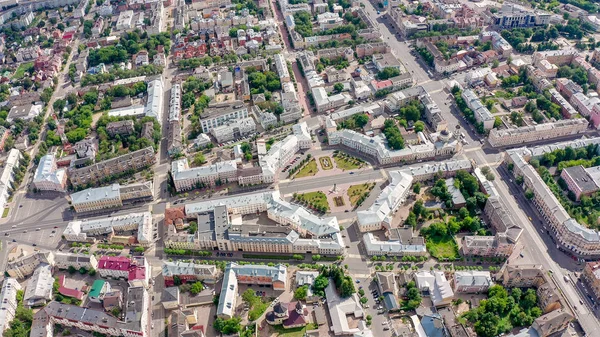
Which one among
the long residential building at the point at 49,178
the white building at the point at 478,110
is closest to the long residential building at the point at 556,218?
the white building at the point at 478,110

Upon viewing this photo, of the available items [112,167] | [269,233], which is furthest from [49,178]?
[269,233]

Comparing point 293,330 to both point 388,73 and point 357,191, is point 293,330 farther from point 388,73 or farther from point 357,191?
point 388,73

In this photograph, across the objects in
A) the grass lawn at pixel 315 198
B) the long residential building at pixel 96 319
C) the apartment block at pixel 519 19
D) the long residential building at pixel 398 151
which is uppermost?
the apartment block at pixel 519 19

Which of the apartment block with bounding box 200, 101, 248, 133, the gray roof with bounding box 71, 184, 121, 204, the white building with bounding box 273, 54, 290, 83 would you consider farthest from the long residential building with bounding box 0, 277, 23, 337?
the white building with bounding box 273, 54, 290, 83

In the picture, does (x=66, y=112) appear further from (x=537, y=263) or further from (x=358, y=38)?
(x=537, y=263)

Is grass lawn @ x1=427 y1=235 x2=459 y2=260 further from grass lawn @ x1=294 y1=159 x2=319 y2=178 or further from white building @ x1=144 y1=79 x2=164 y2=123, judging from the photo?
white building @ x1=144 y1=79 x2=164 y2=123

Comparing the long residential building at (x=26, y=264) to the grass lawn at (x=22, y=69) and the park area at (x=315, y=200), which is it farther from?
the grass lawn at (x=22, y=69)

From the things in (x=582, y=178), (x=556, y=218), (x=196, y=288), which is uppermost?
(x=582, y=178)
